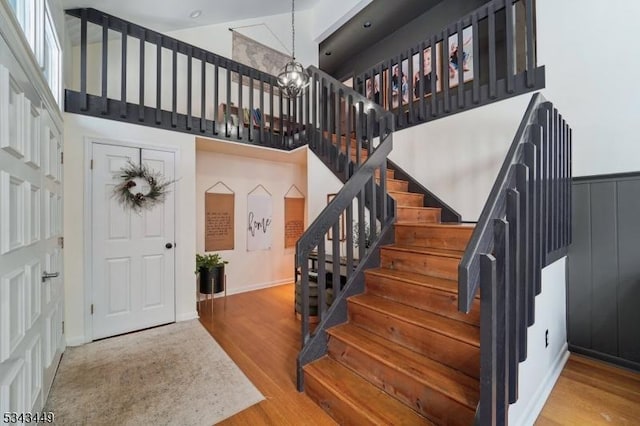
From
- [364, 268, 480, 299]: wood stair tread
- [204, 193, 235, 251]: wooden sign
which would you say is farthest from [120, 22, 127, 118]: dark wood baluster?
[364, 268, 480, 299]: wood stair tread

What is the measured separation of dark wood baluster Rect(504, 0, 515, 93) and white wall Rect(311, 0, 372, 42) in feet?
9.60

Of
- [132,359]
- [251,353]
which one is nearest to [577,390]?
[251,353]

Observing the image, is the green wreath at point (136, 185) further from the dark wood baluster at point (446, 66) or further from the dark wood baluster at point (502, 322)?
the dark wood baluster at point (446, 66)

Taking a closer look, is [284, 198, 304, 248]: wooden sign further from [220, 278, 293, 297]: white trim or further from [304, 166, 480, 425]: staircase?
[304, 166, 480, 425]: staircase

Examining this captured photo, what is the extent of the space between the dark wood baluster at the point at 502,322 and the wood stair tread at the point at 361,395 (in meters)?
0.45

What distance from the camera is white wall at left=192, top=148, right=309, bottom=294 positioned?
14.0ft

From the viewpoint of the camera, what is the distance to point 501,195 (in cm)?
124

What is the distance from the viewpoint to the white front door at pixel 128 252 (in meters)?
2.85

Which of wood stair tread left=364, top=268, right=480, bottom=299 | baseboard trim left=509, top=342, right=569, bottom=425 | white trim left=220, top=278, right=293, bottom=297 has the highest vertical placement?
wood stair tread left=364, top=268, right=480, bottom=299

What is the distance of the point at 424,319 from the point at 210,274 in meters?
2.86

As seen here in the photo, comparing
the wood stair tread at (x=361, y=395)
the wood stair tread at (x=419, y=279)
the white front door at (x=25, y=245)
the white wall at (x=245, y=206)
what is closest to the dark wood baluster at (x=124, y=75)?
the white front door at (x=25, y=245)

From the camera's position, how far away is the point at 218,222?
4391mm

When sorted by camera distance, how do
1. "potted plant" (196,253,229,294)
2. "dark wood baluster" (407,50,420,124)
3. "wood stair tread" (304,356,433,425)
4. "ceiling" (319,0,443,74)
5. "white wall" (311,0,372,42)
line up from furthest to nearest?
"white wall" (311,0,372,42) → "ceiling" (319,0,443,74) → "potted plant" (196,253,229,294) → "dark wood baluster" (407,50,420,124) → "wood stair tread" (304,356,433,425)

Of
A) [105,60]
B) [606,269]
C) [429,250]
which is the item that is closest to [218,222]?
[105,60]
